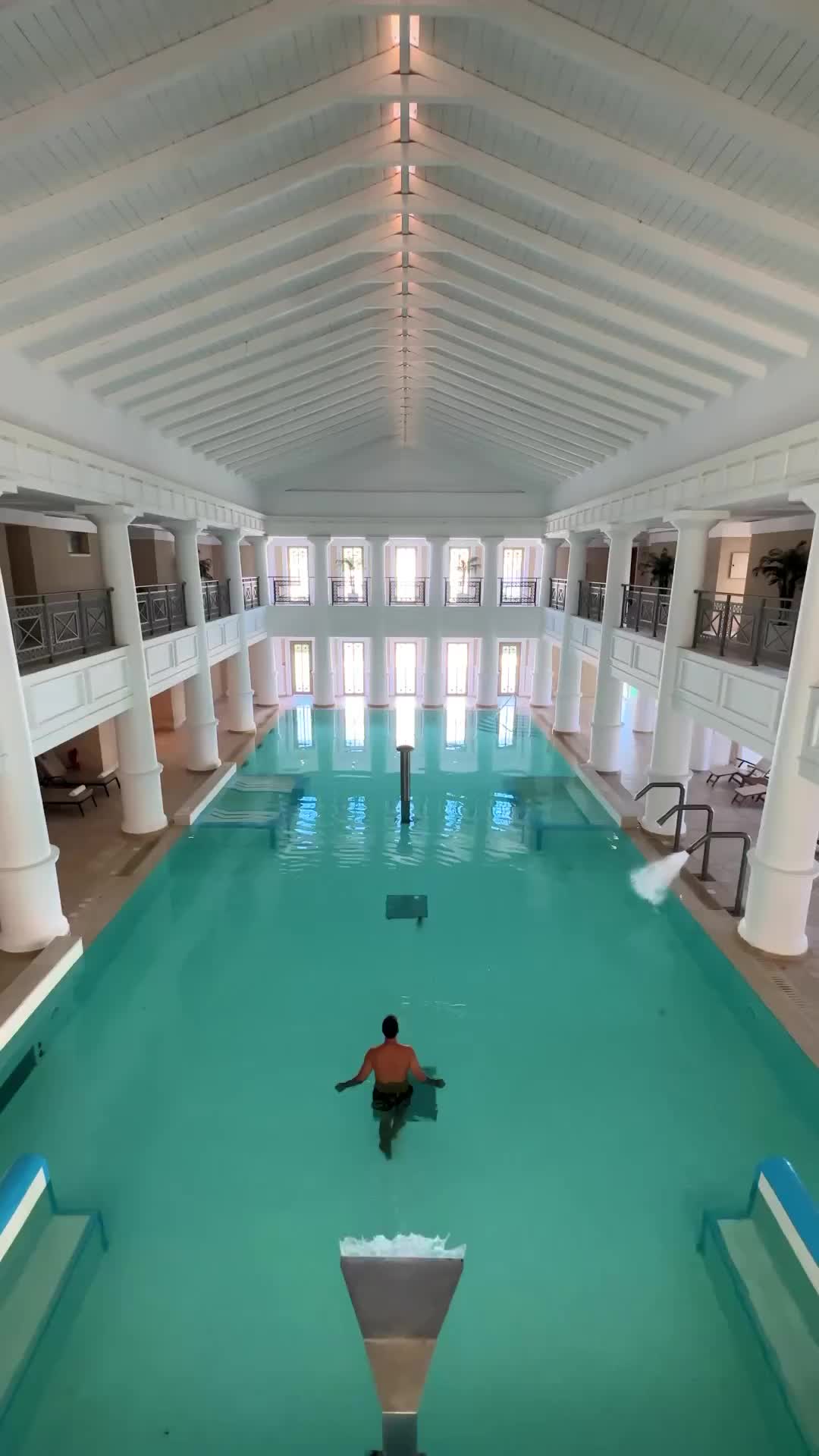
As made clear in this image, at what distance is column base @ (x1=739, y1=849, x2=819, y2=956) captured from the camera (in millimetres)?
7652

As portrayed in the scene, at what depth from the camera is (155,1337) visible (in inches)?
164

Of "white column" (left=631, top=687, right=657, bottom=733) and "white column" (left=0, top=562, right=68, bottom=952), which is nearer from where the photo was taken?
"white column" (left=0, top=562, right=68, bottom=952)

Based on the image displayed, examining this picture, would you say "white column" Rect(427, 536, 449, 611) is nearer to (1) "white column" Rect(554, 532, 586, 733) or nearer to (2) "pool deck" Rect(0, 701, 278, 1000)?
(1) "white column" Rect(554, 532, 586, 733)

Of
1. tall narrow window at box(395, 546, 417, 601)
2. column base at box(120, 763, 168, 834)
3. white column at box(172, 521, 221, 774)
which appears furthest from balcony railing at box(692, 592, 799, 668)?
tall narrow window at box(395, 546, 417, 601)

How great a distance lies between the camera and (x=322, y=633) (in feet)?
69.8

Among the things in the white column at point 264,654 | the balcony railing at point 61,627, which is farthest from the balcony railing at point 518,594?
the balcony railing at point 61,627

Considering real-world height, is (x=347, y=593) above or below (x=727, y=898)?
above

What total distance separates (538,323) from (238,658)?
11.1m

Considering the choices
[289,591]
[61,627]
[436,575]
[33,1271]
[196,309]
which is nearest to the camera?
[33,1271]

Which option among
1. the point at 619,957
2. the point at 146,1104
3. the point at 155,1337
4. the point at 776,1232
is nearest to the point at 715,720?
the point at 619,957

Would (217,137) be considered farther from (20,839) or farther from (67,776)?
(67,776)

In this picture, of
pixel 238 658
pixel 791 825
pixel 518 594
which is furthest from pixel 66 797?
pixel 518 594

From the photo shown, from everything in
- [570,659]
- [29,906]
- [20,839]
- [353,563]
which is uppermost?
[353,563]

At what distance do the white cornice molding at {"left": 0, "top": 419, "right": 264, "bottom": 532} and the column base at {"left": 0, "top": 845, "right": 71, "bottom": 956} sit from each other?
413 centimetres
